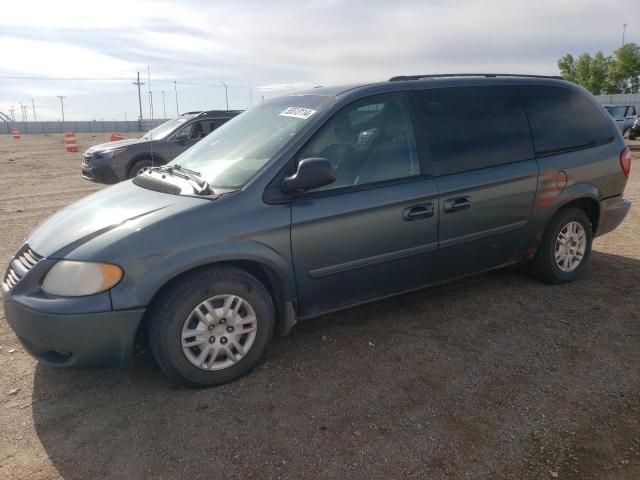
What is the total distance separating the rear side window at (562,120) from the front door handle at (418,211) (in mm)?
1276

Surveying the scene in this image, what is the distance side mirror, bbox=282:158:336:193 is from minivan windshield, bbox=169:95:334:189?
291mm

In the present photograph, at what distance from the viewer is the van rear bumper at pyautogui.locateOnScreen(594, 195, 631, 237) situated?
4.68 meters

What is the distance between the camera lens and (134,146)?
10.8 meters

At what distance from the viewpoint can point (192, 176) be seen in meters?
3.53

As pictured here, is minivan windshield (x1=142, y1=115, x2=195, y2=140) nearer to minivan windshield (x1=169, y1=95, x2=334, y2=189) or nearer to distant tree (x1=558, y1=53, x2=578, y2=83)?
minivan windshield (x1=169, y1=95, x2=334, y2=189)

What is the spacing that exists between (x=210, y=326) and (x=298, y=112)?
1.63 m

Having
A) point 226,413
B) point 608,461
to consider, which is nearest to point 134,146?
point 226,413

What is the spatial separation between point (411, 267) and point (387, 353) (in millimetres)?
645

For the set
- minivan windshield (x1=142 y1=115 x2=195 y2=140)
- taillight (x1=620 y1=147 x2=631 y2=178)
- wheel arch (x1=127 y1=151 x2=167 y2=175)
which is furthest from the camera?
minivan windshield (x1=142 y1=115 x2=195 y2=140)

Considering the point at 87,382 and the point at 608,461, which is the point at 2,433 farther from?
the point at 608,461

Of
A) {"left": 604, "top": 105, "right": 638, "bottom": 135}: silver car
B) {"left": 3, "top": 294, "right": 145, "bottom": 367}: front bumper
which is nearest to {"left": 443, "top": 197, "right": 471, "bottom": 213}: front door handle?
{"left": 3, "top": 294, "right": 145, "bottom": 367}: front bumper

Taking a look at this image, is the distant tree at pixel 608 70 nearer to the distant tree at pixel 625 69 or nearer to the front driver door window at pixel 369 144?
the distant tree at pixel 625 69

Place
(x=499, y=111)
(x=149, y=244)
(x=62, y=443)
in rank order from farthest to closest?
(x=499, y=111)
(x=149, y=244)
(x=62, y=443)

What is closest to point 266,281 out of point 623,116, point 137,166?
point 137,166
